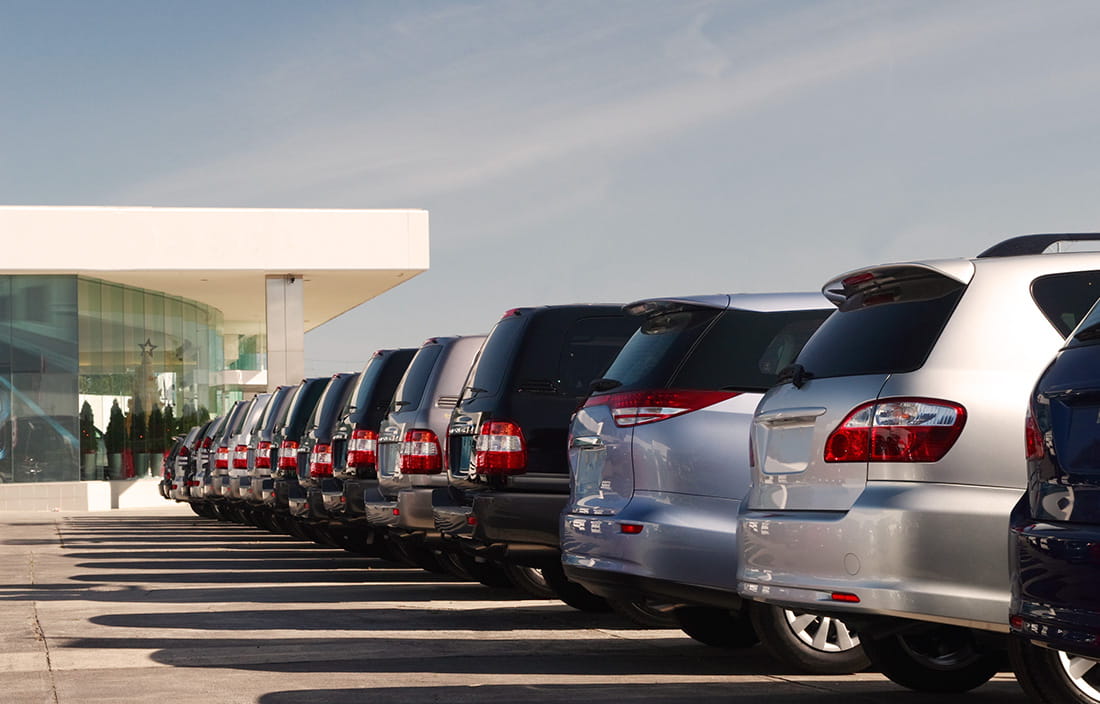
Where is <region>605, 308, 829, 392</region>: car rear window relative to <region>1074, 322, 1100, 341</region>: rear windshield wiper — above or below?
above

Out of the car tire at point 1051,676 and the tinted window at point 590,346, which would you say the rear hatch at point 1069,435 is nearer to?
the car tire at point 1051,676

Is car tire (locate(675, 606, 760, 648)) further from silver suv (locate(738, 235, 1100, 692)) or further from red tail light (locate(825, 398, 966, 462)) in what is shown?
red tail light (locate(825, 398, 966, 462))

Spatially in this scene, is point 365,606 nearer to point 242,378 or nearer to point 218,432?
point 218,432

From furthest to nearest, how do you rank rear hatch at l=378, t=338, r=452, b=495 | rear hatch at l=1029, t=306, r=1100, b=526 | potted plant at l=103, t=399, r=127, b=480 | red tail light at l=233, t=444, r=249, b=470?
potted plant at l=103, t=399, r=127, b=480 → red tail light at l=233, t=444, r=249, b=470 → rear hatch at l=378, t=338, r=452, b=495 → rear hatch at l=1029, t=306, r=1100, b=526

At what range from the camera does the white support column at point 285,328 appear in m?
41.8

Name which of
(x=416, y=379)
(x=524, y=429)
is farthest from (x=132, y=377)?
(x=524, y=429)

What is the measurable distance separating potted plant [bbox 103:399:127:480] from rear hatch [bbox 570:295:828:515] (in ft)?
118

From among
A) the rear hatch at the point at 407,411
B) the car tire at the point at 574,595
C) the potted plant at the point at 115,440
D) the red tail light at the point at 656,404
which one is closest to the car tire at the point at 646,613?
the red tail light at the point at 656,404

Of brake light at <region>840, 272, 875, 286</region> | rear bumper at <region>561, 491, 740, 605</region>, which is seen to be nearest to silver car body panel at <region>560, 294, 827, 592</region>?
rear bumper at <region>561, 491, 740, 605</region>

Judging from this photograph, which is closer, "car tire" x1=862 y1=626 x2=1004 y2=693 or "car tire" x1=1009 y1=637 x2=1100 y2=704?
"car tire" x1=1009 y1=637 x2=1100 y2=704

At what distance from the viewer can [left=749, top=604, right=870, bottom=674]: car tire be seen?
25.6ft

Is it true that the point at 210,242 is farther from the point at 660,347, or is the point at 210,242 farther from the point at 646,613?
the point at 660,347

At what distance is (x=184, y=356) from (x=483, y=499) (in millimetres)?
37854

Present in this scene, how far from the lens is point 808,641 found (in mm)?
7902
